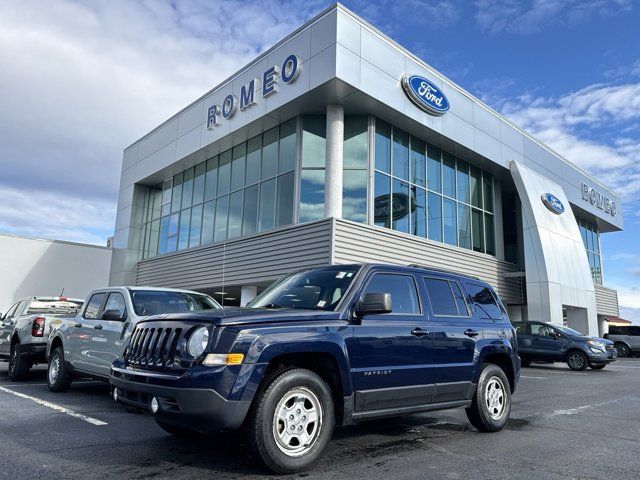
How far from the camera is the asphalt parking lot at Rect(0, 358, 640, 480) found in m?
4.19

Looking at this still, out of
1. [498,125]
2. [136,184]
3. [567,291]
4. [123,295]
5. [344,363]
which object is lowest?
[344,363]

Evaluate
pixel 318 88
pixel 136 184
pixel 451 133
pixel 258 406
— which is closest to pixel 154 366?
pixel 258 406

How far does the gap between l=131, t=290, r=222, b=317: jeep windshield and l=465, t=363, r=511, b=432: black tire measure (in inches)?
146

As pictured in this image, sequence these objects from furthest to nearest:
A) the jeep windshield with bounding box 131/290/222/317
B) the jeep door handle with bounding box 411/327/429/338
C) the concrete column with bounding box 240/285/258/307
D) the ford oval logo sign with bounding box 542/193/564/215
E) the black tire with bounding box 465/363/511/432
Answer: the ford oval logo sign with bounding box 542/193/564/215 → the concrete column with bounding box 240/285/258/307 → the jeep windshield with bounding box 131/290/222/317 → the black tire with bounding box 465/363/511/432 → the jeep door handle with bounding box 411/327/429/338

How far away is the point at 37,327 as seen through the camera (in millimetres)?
9836

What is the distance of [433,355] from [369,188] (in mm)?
12654

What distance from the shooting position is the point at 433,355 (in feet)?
17.4

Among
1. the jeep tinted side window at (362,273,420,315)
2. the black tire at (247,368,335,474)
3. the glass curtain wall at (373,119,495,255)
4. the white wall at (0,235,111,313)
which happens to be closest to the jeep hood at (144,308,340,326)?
the black tire at (247,368,335,474)

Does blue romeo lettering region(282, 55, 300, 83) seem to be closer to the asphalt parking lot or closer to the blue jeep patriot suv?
the asphalt parking lot

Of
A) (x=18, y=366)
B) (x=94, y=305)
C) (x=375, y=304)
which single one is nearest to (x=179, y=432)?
(x=375, y=304)

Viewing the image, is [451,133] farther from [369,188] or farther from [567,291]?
[567,291]

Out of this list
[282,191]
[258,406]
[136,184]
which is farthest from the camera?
[136,184]

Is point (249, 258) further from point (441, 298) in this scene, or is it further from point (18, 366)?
point (441, 298)

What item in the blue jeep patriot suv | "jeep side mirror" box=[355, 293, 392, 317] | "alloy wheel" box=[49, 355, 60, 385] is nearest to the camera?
the blue jeep patriot suv
